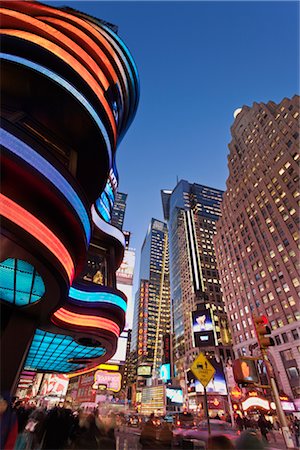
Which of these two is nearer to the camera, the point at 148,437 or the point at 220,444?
the point at 220,444

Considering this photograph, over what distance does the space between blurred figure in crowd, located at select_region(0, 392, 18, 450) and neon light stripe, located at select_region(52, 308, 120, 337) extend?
1026 centimetres

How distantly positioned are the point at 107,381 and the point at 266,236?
5629 cm

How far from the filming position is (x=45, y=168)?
9.24 meters

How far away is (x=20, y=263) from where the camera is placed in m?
9.96

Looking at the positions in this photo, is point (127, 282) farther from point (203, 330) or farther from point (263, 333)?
point (263, 333)

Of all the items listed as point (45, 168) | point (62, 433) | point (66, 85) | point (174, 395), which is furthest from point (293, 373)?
point (66, 85)

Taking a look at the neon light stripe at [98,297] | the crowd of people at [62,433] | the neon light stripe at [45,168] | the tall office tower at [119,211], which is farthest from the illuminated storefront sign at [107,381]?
the tall office tower at [119,211]

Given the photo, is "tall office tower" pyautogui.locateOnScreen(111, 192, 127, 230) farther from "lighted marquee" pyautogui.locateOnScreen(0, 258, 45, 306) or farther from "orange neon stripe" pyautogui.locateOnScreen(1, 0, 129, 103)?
"lighted marquee" pyautogui.locateOnScreen(0, 258, 45, 306)

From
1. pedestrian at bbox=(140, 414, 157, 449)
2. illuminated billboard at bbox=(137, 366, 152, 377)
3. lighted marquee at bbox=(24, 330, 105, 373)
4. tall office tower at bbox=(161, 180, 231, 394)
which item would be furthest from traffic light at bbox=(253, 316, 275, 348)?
illuminated billboard at bbox=(137, 366, 152, 377)

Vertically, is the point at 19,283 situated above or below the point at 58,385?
above

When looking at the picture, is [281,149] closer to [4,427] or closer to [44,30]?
[44,30]

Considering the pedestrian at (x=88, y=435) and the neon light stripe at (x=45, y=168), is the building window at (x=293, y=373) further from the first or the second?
the neon light stripe at (x=45, y=168)

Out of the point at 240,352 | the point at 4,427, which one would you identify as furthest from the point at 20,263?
the point at 240,352

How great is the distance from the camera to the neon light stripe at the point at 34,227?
799cm
